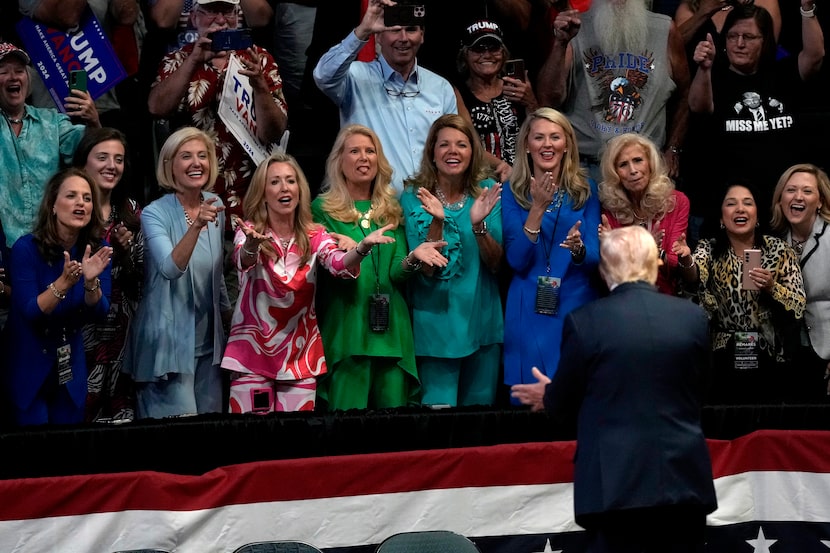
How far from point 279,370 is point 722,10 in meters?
3.64

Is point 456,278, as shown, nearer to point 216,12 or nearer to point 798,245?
point 798,245

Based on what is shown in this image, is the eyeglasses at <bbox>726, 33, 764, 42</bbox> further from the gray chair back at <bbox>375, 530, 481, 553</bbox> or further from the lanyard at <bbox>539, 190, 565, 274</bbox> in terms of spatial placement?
the gray chair back at <bbox>375, 530, 481, 553</bbox>

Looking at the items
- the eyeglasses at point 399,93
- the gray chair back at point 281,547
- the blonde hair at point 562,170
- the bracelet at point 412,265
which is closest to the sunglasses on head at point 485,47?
the eyeglasses at point 399,93

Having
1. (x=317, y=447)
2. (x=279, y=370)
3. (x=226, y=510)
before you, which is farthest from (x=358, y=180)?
(x=226, y=510)

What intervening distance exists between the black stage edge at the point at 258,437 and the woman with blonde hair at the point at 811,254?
1.11 m

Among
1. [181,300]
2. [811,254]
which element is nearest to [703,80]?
[811,254]

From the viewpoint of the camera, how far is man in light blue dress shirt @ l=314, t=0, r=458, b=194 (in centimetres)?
682

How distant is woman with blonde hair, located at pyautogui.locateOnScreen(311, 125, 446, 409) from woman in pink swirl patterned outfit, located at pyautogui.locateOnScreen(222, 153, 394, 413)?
0.15 m

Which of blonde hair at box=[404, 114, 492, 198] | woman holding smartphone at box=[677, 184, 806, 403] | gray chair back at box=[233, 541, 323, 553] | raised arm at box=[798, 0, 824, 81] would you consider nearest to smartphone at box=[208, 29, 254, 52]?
blonde hair at box=[404, 114, 492, 198]

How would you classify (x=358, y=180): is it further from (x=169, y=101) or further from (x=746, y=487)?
(x=746, y=487)

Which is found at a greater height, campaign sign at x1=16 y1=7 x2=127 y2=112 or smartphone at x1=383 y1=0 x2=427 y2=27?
smartphone at x1=383 y1=0 x2=427 y2=27

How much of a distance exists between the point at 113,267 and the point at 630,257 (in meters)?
2.94

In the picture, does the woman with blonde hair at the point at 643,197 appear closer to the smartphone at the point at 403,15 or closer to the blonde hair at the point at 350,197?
the blonde hair at the point at 350,197

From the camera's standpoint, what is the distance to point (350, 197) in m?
6.47
